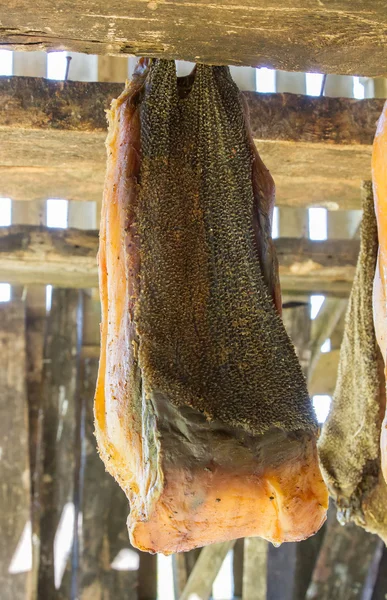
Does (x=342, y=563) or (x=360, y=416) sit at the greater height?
(x=360, y=416)

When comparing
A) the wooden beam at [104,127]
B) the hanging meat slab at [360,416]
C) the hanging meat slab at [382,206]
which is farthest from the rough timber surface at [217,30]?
the hanging meat slab at [360,416]

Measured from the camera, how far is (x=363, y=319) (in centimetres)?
257

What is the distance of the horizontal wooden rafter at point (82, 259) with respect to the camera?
3727mm

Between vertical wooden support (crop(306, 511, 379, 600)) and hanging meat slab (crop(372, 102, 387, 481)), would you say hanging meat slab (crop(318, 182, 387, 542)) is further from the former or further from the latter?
vertical wooden support (crop(306, 511, 379, 600))

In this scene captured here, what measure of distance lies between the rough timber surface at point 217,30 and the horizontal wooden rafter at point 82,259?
2182 millimetres

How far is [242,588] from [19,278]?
279 cm

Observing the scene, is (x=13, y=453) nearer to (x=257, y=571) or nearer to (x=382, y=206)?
(x=257, y=571)

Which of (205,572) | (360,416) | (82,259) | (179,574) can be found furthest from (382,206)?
(179,574)

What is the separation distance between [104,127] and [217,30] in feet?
2.40

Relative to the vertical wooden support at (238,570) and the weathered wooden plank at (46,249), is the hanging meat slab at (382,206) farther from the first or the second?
the vertical wooden support at (238,570)

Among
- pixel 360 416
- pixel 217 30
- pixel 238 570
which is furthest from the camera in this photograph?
pixel 238 570

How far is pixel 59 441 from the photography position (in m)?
5.00

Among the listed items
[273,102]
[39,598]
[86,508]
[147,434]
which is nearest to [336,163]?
[273,102]

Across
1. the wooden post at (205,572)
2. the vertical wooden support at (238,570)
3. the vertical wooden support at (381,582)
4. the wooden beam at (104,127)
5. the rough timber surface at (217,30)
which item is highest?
the rough timber surface at (217,30)
